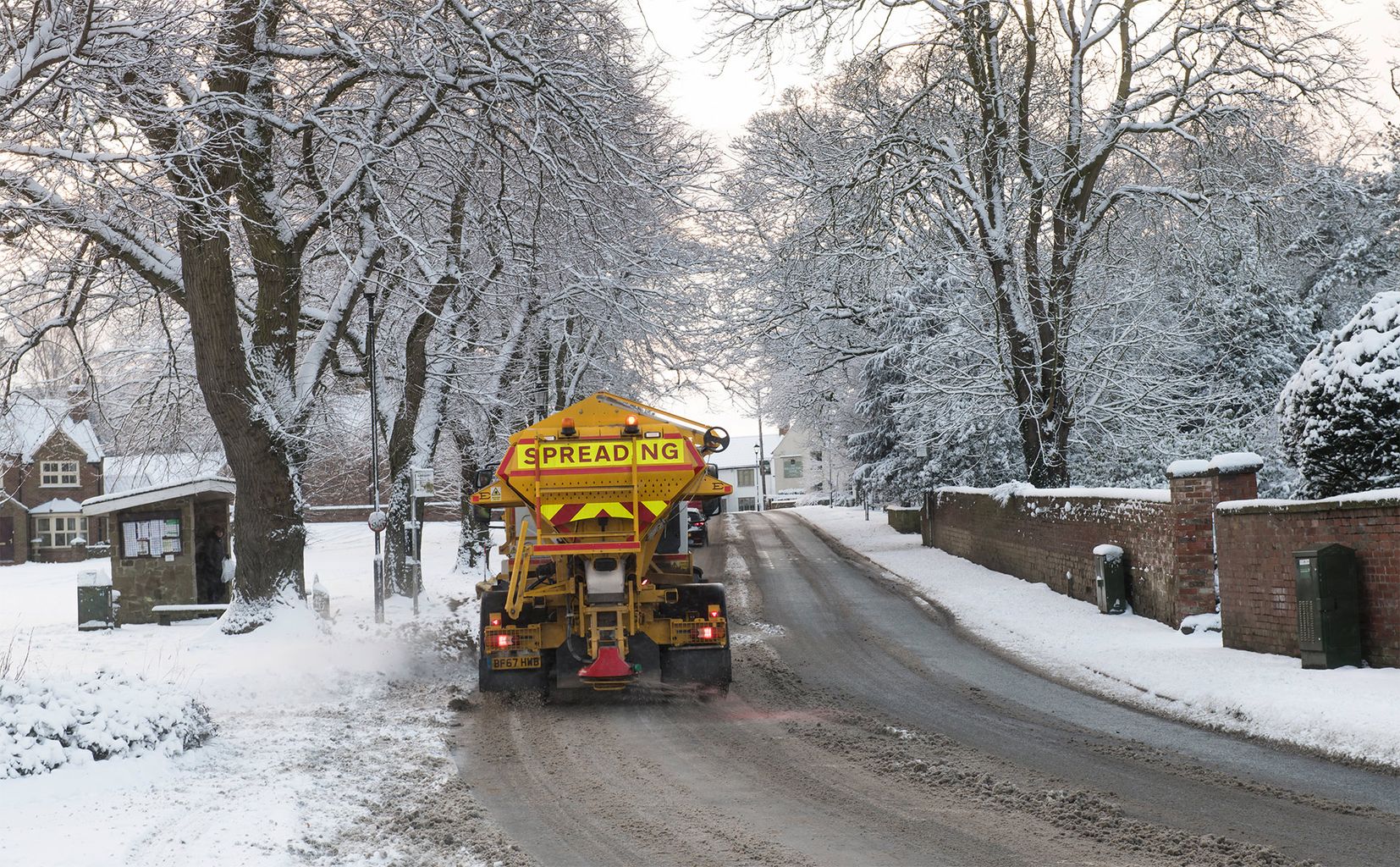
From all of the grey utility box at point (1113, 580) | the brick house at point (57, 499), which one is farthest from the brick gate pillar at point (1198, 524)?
the brick house at point (57, 499)

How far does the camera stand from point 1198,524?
1323cm

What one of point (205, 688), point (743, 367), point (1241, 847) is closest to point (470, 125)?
point (205, 688)

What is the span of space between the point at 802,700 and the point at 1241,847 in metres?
5.20

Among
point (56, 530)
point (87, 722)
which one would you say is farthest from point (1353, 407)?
point (56, 530)

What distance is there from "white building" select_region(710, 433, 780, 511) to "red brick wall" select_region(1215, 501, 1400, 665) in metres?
91.5

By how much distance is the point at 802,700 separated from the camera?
10.6 m

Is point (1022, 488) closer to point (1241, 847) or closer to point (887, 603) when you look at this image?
point (887, 603)

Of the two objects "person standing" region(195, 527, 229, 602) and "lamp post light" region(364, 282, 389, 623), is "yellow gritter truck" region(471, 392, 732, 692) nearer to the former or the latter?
"lamp post light" region(364, 282, 389, 623)

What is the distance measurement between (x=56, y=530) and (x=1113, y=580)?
5149 cm

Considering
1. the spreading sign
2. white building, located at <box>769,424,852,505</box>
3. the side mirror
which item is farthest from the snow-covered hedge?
white building, located at <box>769,424,852,505</box>

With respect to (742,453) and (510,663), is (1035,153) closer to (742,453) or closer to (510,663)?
(510,663)

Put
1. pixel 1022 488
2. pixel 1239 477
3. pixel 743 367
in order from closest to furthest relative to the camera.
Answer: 1. pixel 1239 477
2. pixel 1022 488
3. pixel 743 367

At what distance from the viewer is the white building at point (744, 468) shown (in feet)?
372

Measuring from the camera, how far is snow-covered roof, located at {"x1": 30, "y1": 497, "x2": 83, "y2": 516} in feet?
172
